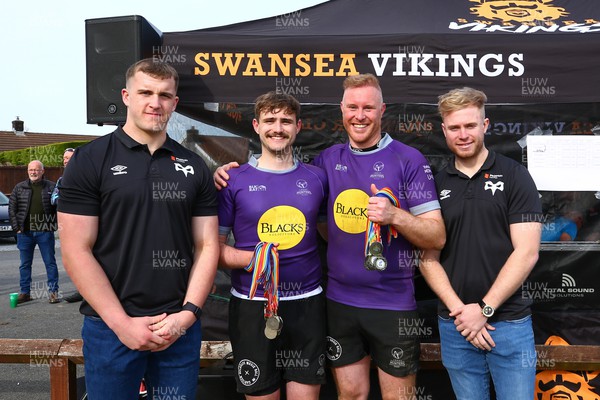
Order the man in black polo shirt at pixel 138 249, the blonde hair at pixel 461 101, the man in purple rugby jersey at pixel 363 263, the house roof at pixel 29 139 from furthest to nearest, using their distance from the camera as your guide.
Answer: the house roof at pixel 29 139
the man in purple rugby jersey at pixel 363 263
the blonde hair at pixel 461 101
the man in black polo shirt at pixel 138 249

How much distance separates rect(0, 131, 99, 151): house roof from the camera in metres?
32.5

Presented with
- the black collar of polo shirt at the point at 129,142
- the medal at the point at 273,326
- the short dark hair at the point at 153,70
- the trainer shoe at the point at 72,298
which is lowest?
the trainer shoe at the point at 72,298

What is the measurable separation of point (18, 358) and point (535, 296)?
3.50m

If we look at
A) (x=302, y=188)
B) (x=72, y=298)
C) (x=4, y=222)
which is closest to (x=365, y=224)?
(x=302, y=188)

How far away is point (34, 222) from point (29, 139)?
3083cm

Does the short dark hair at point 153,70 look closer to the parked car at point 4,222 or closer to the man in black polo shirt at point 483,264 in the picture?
the man in black polo shirt at point 483,264

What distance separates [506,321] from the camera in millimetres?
2428

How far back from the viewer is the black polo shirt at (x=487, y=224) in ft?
8.00

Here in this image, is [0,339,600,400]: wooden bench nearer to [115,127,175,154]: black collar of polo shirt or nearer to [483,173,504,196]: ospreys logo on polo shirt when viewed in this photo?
[483,173,504,196]: ospreys logo on polo shirt

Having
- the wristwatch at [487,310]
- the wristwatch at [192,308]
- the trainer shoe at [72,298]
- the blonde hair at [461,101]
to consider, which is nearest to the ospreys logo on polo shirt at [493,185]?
the blonde hair at [461,101]

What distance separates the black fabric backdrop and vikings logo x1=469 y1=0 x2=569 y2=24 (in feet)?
0.18

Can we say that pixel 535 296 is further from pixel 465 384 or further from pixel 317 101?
pixel 317 101

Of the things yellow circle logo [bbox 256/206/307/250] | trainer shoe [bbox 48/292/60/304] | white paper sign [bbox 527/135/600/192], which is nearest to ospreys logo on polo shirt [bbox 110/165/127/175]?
yellow circle logo [bbox 256/206/307/250]

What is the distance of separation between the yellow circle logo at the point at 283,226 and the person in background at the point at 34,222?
18.1 ft
